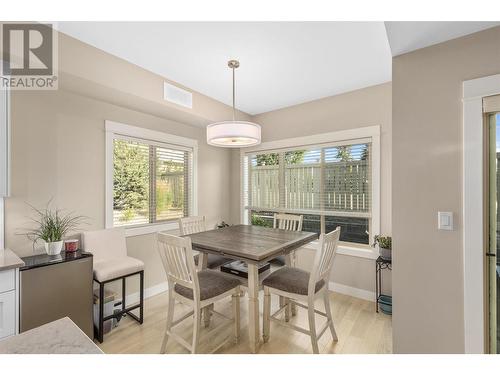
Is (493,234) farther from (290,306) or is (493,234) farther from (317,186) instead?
(317,186)

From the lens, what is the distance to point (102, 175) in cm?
Result: 261

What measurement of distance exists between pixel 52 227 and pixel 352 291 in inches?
131

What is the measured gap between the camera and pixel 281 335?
2168mm

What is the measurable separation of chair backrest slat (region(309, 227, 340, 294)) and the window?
1270 mm

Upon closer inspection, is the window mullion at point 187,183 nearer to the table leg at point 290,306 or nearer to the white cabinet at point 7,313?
the table leg at point 290,306

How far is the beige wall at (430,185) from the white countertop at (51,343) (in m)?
1.73

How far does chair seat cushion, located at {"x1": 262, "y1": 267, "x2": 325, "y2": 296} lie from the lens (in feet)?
6.38

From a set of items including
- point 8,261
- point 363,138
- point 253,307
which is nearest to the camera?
point 8,261

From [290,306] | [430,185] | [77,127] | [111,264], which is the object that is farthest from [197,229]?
[430,185]

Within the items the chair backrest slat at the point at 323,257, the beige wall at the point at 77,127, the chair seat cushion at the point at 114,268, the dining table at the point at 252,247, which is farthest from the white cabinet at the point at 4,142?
the chair backrest slat at the point at 323,257

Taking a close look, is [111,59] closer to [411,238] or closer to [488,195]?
[411,238]

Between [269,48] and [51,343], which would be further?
[269,48]

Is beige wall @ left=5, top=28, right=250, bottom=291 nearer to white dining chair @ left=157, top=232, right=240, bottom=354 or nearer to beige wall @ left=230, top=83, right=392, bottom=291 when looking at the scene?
white dining chair @ left=157, top=232, right=240, bottom=354

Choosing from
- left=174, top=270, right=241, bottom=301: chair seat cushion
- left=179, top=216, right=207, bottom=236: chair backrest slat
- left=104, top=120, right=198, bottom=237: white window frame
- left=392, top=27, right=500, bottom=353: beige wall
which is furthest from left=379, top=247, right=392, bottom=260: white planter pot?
left=104, top=120, right=198, bottom=237: white window frame
